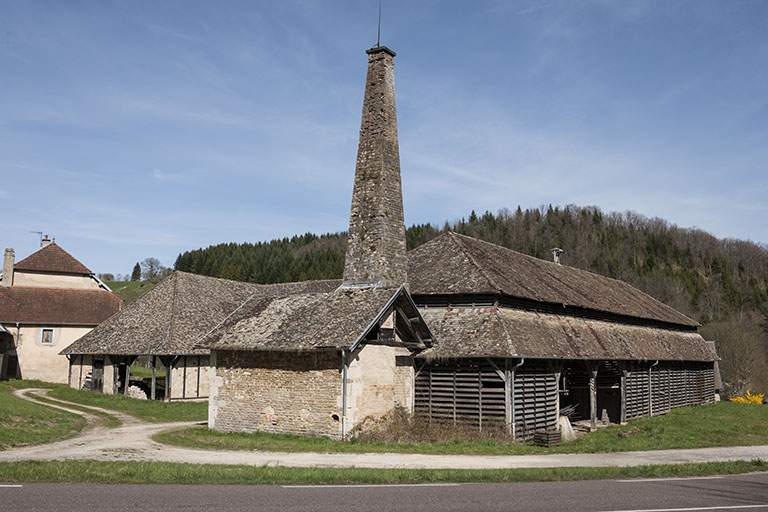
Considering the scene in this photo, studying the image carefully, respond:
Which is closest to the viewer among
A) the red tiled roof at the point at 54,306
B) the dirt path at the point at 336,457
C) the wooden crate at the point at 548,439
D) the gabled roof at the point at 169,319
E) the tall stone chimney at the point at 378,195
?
the dirt path at the point at 336,457

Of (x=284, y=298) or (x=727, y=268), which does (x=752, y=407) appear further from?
(x=727, y=268)

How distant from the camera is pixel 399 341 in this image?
70.0 feet

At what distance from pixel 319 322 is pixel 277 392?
2678 mm

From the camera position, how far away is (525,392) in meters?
21.3

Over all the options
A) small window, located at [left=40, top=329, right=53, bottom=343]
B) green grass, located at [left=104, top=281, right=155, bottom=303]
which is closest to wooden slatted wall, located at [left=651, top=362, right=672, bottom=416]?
small window, located at [left=40, top=329, right=53, bottom=343]

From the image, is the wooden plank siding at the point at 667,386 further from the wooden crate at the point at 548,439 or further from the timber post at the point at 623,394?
the wooden crate at the point at 548,439

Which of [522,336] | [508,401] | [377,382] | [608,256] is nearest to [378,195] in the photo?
[377,382]

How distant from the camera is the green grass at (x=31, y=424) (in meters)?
17.7

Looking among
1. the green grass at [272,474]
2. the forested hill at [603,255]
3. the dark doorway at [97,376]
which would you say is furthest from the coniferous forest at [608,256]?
the green grass at [272,474]

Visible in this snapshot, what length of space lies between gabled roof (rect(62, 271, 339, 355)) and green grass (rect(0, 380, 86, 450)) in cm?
760

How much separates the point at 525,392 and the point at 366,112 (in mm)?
12114

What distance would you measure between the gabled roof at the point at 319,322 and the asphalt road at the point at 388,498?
8.02 m

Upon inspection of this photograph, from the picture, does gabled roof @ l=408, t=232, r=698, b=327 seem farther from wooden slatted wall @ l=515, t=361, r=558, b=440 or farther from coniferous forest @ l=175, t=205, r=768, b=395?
coniferous forest @ l=175, t=205, r=768, b=395

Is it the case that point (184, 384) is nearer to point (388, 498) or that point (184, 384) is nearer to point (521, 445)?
point (521, 445)
